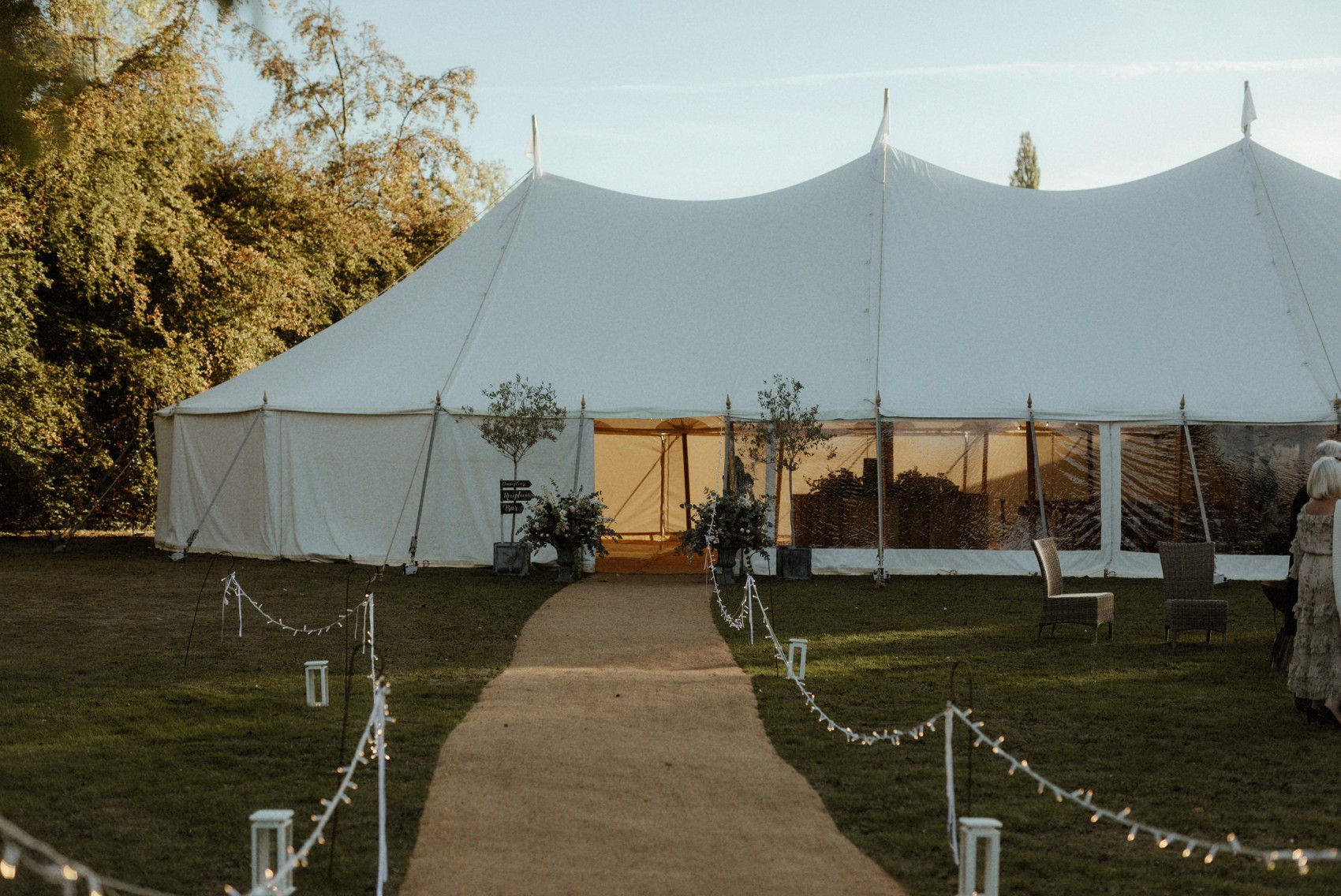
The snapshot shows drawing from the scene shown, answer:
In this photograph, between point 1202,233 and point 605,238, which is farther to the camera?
point 605,238

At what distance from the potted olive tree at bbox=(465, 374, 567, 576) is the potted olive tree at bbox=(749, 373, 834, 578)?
2.26 metres

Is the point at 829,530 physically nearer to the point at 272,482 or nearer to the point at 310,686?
the point at 272,482

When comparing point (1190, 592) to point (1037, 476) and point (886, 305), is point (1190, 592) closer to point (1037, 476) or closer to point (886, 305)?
point (1037, 476)

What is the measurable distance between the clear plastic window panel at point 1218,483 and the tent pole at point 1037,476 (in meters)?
0.87

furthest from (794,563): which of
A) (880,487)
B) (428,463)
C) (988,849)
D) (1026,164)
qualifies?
(1026,164)

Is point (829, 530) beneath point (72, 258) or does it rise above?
beneath

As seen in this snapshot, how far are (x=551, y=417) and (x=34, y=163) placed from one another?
10.7 metres

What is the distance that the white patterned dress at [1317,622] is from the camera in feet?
19.9

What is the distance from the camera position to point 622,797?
15.9 feet

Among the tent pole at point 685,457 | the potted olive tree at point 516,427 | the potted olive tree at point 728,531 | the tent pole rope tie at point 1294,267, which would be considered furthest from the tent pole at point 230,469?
the tent pole rope tie at point 1294,267

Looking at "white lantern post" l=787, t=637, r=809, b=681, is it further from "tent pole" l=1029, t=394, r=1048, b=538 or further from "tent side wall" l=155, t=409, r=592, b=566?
"tent side wall" l=155, t=409, r=592, b=566

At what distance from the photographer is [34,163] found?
9.59ft

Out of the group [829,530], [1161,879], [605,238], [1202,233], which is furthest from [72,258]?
[1161,879]

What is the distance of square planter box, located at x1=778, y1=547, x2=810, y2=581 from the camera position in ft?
44.1
